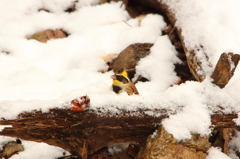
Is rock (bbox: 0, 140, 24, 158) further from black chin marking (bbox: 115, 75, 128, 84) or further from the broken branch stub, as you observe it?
the broken branch stub

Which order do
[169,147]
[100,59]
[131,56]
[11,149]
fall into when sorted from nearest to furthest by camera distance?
1. [169,147]
2. [11,149]
3. [131,56]
4. [100,59]

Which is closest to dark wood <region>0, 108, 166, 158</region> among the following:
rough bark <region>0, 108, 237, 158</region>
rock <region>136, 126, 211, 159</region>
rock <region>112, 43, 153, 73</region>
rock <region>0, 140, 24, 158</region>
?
rough bark <region>0, 108, 237, 158</region>

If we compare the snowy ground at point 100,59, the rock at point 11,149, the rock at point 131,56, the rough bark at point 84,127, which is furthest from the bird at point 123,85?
the rock at point 11,149

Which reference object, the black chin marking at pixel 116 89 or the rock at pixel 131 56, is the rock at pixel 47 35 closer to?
the rock at pixel 131 56

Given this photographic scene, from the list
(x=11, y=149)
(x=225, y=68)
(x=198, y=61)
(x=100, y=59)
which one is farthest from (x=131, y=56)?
(x=11, y=149)

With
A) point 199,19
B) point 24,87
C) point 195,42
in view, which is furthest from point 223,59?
point 24,87

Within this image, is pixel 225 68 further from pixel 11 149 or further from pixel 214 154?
pixel 11 149

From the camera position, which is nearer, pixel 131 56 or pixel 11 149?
pixel 11 149

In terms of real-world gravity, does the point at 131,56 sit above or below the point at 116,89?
above
